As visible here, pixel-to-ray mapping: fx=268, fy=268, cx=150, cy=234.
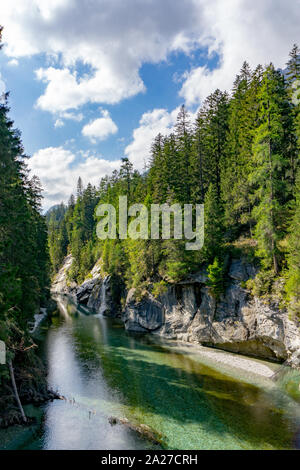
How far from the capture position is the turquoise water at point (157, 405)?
1248 cm

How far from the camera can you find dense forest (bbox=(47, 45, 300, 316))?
22516mm

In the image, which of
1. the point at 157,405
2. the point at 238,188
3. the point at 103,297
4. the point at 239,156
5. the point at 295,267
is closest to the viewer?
the point at 157,405

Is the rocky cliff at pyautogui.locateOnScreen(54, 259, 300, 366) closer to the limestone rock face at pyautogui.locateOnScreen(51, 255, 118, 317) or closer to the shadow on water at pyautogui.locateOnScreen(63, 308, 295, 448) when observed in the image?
the shadow on water at pyautogui.locateOnScreen(63, 308, 295, 448)

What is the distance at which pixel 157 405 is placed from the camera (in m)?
16.0

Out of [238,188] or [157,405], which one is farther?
[238,188]

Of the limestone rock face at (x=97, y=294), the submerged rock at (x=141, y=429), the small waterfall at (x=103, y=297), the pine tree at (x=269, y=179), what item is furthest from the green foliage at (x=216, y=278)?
the small waterfall at (x=103, y=297)

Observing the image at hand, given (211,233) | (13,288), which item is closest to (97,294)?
(211,233)

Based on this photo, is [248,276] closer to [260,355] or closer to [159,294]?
[260,355]

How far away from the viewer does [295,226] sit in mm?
19062

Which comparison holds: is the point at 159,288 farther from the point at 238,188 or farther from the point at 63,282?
the point at 63,282

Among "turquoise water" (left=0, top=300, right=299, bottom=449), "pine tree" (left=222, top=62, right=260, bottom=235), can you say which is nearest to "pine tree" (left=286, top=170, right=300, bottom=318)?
"turquoise water" (left=0, top=300, right=299, bottom=449)

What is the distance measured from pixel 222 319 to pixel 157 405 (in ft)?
39.5
